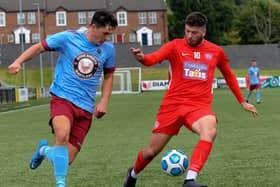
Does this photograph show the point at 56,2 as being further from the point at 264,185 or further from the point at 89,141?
the point at 264,185

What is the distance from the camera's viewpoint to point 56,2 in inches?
3590

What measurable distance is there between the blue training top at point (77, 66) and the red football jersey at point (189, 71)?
66 centimetres

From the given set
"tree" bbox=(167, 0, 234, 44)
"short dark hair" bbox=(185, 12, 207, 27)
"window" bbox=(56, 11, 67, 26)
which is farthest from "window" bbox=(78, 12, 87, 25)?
"short dark hair" bbox=(185, 12, 207, 27)

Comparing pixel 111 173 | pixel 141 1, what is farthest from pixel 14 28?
pixel 111 173

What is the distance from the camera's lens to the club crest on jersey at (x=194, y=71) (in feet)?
23.3

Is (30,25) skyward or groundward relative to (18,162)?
skyward

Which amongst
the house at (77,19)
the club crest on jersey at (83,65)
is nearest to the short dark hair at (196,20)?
the club crest on jersey at (83,65)

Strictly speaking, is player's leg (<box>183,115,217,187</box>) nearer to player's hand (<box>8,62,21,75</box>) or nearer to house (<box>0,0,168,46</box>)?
player's hand (<box>8,62,21,75</box>)

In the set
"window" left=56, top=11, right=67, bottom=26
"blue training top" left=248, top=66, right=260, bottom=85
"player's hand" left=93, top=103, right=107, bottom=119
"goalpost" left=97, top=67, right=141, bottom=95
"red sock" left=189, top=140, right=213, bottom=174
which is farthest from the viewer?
"window" left=56, top=11, right=67, bottom=26

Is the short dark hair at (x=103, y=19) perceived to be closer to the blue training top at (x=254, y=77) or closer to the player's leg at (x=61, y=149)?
the player's leg at (x=61, y=149)

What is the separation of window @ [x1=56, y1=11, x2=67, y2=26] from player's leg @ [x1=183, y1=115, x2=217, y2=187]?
277ft

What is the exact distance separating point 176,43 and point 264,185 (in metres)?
2.02

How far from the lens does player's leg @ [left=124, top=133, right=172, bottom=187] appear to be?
23.3 ft

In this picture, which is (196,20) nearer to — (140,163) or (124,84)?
(140,163)
